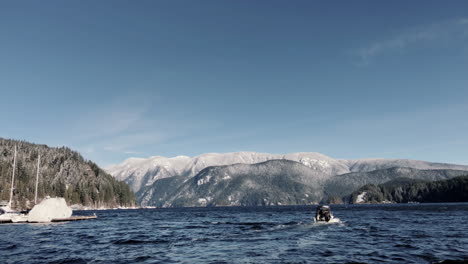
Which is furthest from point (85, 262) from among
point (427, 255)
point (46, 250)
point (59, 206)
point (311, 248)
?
point (59, 206)

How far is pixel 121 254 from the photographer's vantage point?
3381cm

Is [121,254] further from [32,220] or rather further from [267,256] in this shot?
[32,220]

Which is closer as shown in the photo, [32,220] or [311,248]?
[311,248]

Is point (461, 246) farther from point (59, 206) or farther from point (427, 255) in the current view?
point (59, 206)

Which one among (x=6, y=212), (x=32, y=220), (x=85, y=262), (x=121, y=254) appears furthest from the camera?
(x=6, y=212)

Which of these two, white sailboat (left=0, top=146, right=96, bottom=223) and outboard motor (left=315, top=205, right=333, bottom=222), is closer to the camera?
outboard motor (left=315, top=205, right=333, bottom=222)

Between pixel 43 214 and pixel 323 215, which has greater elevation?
pixel 43 214

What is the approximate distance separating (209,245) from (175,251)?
5.46 metres

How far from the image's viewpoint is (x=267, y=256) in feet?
99.6

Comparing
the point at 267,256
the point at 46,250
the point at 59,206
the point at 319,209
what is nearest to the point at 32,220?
the point at 59,206

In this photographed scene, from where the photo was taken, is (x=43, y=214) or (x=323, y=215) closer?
(x=323, y=215)

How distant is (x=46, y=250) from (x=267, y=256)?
1005 inches

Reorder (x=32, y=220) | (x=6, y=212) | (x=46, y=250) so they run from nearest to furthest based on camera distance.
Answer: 1. (x=46, y=250)
2. (x=32, y=220)
3. (x=6, y=212)

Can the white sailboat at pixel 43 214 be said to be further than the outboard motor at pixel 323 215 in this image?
Yes
